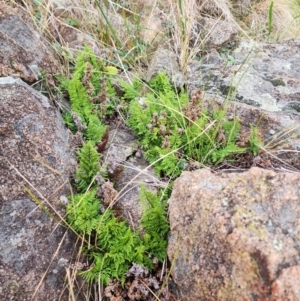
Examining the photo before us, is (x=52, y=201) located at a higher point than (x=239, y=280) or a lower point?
lower

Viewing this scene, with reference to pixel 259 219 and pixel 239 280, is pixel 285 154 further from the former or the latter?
pixel 239 280

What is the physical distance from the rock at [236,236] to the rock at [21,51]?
5.69ft

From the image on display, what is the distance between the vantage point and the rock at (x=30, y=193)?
2.16m

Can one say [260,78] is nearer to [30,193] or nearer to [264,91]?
[264,91]

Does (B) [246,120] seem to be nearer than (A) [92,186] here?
No

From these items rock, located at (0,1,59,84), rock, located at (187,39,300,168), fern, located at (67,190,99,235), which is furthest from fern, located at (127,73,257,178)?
rock, located at (0,1,59,84)

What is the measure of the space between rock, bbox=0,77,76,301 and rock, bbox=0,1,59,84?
0.21 metres

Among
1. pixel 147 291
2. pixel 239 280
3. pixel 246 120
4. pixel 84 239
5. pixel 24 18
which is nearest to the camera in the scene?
pixel 239 280

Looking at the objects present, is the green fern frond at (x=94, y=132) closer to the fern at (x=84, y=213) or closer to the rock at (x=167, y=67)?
the fern at (x=84, y=213)

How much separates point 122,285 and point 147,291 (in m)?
0.17

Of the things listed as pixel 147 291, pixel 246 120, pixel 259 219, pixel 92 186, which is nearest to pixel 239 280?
pixel 259 219

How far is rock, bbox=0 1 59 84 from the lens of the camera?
2.96 meters

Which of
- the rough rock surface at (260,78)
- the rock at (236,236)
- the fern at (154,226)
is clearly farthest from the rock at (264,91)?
the fern at (154,226)

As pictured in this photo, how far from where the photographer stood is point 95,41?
386 cm
